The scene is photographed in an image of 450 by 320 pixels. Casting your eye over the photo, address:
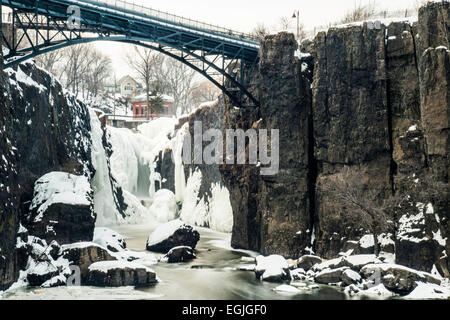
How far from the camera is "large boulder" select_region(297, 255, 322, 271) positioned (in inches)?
872

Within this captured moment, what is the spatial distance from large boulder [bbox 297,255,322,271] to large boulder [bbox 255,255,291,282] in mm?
812

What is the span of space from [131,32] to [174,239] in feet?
36.4

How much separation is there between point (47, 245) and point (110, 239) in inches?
179

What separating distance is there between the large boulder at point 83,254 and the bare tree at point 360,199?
10.0m

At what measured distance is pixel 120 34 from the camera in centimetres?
2831

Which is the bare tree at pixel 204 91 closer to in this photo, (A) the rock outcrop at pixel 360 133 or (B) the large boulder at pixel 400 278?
(A) the rock outcrop at pixel 360 133

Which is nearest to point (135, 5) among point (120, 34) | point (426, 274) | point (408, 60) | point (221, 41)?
point (120, 34)

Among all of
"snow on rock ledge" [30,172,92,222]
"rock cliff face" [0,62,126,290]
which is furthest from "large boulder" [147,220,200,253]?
"snow on rock ledge" [30,172,92,222]

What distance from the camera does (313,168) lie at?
24.9m

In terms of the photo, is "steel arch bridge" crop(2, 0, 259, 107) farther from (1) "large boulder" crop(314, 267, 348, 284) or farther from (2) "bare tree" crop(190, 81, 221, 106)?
(2) "bare tree" crop(190, 81, 221, 106)

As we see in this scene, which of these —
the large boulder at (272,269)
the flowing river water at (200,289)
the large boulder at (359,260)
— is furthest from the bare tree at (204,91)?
the large boulder at (359,260)

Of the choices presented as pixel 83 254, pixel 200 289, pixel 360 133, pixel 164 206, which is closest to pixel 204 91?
pixel 164 206

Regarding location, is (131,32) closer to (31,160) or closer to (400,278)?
(31,160)

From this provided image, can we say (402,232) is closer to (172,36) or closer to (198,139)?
(172,36)
